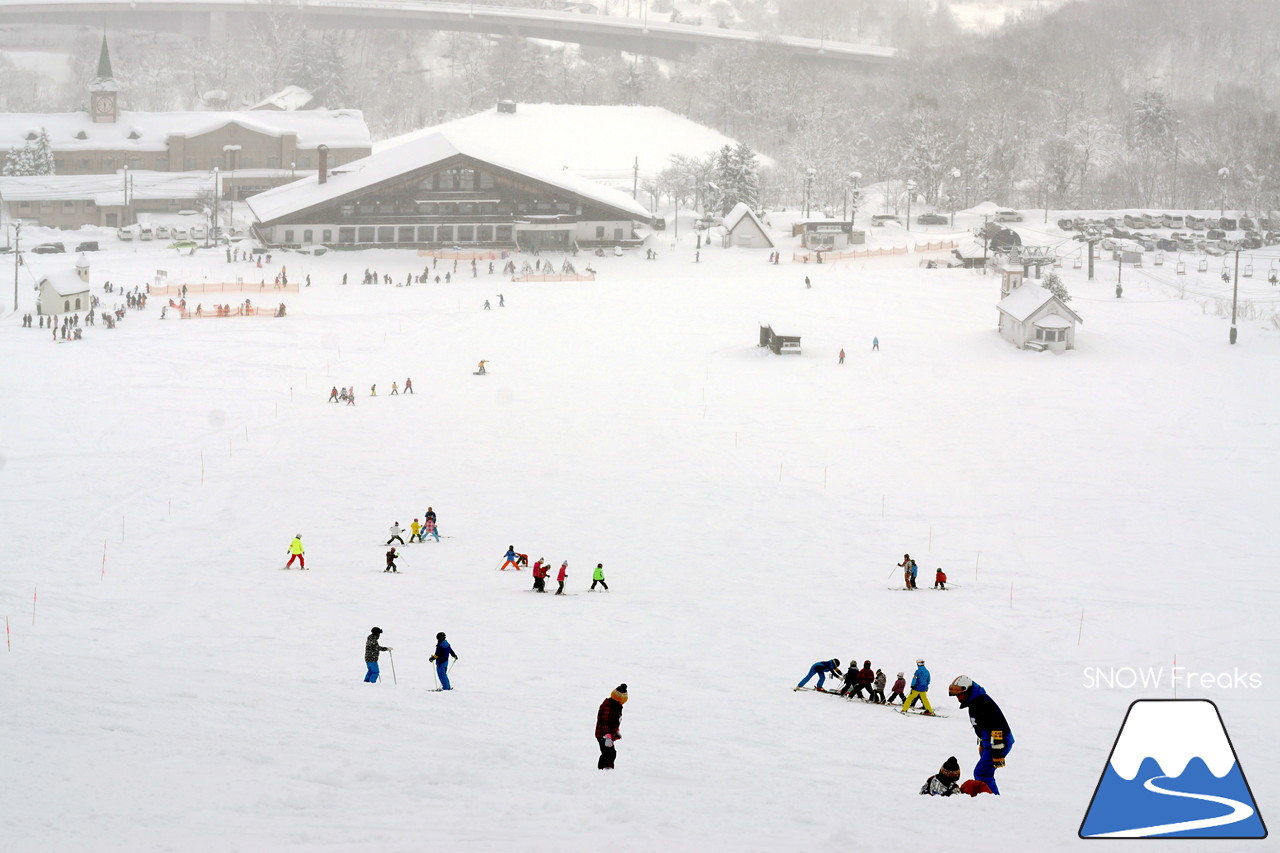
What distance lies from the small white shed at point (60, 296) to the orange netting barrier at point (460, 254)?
18947mm

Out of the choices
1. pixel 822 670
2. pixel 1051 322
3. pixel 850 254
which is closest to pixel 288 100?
pixel 850 254

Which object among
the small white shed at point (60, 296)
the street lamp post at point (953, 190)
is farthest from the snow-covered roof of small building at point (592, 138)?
the small white shed at point (60, 296)

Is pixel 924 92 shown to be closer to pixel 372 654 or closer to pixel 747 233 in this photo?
pixel 747 233

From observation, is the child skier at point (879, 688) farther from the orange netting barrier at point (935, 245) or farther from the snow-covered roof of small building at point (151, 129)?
the snow-covered roof of small building at point (151, 129)

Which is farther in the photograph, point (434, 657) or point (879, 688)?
point (879, 688)

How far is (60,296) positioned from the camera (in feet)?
162

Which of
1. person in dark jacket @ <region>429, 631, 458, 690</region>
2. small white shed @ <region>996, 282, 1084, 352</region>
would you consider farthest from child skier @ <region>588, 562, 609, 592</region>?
small white shed @ <region>996, 282, 1084, 352</region>

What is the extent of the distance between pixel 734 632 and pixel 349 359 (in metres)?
25.4

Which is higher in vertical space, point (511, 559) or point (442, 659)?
point (442, 659)

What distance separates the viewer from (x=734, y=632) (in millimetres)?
21656

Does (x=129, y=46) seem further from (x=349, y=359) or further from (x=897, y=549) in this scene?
(x=897, y=549)

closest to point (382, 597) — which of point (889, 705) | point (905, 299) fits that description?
point (889, 705)

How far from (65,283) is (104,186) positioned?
119 feet

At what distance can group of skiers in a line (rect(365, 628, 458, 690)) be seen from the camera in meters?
16.9
